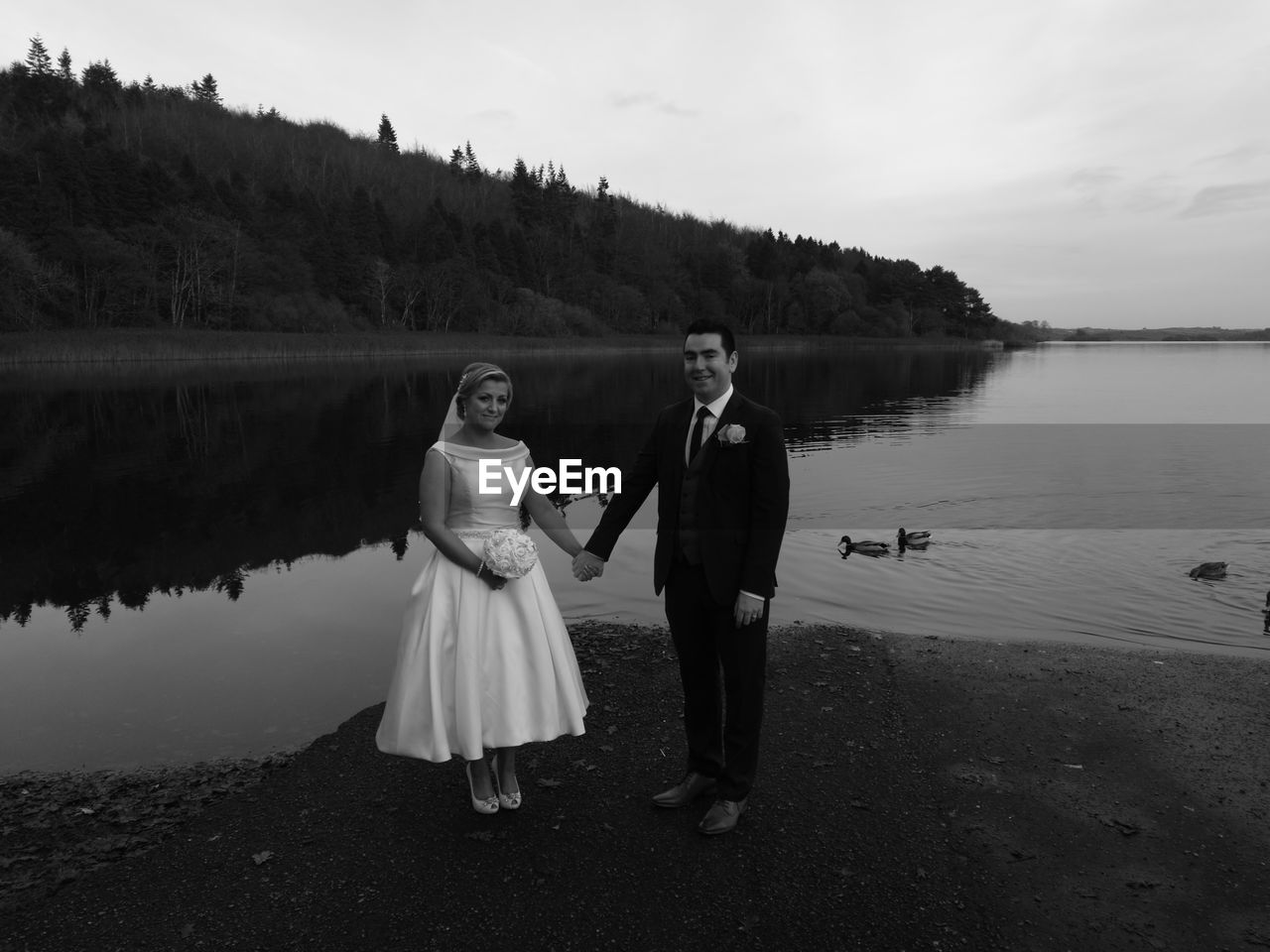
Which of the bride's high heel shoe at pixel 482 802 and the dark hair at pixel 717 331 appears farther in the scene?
the bride's high heel shoe at pixel 482 802

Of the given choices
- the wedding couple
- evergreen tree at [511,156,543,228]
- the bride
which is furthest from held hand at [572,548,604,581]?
evergreen tree at [511,156,543,228]

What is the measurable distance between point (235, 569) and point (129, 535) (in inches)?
155

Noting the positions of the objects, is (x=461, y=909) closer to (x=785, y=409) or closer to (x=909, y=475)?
(x=909, y=475)

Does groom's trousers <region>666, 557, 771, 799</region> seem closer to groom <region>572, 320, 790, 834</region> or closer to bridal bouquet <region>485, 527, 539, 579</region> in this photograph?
groom <region>572, 320, 790, 834</region>

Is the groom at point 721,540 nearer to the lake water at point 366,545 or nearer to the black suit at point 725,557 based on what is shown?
the black suit at point 725,557

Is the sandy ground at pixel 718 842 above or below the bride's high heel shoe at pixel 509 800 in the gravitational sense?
below

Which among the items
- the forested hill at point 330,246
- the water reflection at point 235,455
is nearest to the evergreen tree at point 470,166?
the forested hill at point 330,246

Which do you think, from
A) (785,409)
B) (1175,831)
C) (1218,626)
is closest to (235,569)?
(1175,831)

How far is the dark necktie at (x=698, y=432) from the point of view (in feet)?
15.7

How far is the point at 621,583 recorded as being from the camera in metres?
12.3

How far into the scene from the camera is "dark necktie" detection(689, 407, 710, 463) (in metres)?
4.79

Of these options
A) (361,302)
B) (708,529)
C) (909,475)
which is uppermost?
(361,302)

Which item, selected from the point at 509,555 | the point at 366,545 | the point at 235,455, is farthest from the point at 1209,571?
the point at 235,455

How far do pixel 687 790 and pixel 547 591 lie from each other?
1504 mm
